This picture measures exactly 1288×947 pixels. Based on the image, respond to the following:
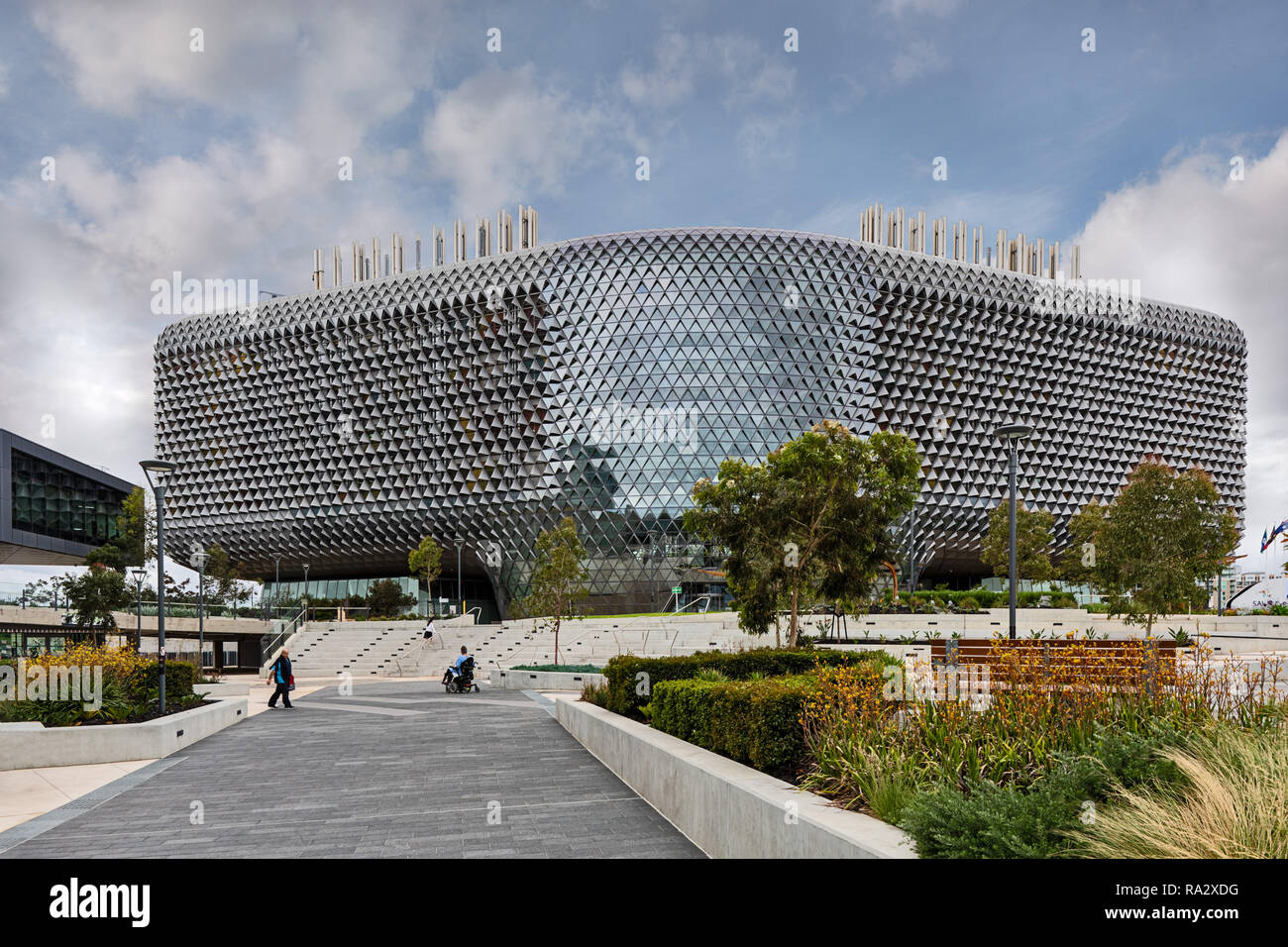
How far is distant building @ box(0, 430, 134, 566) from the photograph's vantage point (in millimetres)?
53625

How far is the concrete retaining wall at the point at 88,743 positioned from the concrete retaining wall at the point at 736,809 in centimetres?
809

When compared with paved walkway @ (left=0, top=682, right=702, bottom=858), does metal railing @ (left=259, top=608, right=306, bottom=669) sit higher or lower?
lower

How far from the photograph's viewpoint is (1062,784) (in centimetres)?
532

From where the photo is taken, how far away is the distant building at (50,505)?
176ft

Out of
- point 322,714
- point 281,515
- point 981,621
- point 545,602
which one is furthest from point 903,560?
point 322,714

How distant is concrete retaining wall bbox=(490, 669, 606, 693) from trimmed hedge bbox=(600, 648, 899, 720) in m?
14.2

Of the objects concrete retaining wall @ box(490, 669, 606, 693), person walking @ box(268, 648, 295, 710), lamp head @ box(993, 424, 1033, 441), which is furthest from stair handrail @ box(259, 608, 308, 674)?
lamp head @ box(993, 424, 1033, 441)

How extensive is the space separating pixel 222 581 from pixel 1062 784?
77075 mm

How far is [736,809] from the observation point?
683 cm

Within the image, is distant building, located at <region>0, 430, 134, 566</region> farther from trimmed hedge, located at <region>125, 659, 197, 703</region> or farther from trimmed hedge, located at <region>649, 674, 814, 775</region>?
trimmed hedge, located at <region>649, 674, 814, 775</region>
